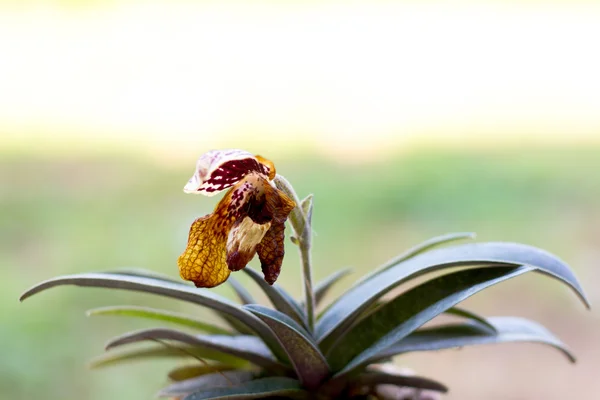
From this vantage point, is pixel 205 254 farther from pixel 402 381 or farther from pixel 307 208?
pixel 402 381

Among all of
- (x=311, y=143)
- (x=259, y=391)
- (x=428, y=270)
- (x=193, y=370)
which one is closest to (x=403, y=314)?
(x=428, y=270)

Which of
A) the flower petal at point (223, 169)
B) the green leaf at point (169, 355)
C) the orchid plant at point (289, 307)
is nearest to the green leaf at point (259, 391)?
the orchid plant at point (289, 307)

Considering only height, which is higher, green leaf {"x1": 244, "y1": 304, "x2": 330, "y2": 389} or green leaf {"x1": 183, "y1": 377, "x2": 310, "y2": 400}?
green leaf {"x1": 244, "y1": 304, "x2": 330, "y2": 389}

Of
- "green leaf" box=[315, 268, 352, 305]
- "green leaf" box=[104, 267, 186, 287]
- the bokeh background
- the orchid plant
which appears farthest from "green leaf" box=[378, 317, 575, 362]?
the bokeh background

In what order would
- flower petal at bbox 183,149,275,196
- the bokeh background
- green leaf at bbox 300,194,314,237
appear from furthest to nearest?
the bokeh background
green leaf at bbox 300,194,314,237
flower petal at bbox 183,149,275,196

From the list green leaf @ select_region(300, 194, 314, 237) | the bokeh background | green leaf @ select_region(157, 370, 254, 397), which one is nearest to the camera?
green leaf @ select_region(300, 194, 314, 237)

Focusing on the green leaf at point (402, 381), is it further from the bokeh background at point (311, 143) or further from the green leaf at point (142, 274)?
the bokeh background at point (311, 143)

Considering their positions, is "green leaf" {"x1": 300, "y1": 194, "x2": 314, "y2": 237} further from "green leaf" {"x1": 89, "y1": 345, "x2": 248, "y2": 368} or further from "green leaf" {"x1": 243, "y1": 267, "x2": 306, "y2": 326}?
"green leaf" {"x1": 89, "y1": 345, "x2": 248, "y2": 368}
